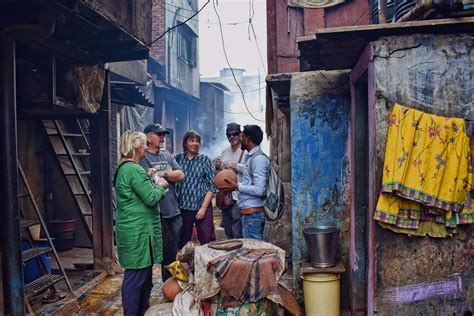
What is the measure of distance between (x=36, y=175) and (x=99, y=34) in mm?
3973

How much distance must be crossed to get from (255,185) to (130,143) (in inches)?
67.0

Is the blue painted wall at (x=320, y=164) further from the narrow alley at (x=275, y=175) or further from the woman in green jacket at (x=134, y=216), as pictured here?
the woman in green jacket at (x=134, y=216)

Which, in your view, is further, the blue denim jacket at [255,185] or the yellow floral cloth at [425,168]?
the blue denim jacket at [255,185]

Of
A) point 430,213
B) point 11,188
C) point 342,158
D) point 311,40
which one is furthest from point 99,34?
point 430,213

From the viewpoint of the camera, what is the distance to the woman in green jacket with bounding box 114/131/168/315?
463cm

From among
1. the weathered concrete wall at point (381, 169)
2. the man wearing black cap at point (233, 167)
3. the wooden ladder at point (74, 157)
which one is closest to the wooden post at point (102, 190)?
the wooden ladder at point (74, 157)

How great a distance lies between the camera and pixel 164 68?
1883 centimetres

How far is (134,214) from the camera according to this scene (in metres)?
4.68

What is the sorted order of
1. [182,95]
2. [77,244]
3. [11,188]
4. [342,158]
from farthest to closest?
[182,95] < [77,244] < [342,158] < [11,188]

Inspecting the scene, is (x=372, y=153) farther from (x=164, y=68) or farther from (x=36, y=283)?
(x=164, y=68)

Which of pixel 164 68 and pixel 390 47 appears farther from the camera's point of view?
pixel 164 68

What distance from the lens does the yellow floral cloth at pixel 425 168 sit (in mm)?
3807

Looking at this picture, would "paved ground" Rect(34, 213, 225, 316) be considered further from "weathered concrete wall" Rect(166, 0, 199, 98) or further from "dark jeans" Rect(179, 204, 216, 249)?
"weathered concrete wall" Rect(166, 0, 199, 98)

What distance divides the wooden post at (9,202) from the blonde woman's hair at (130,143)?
126 centimetres
